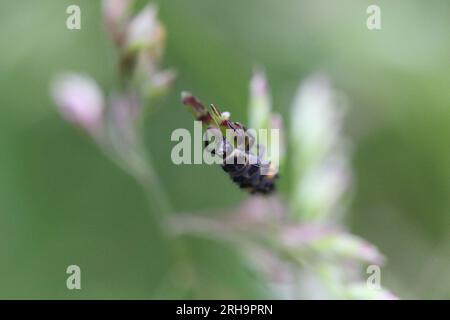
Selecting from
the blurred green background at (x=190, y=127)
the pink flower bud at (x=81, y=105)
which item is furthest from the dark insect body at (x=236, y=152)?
the blurred green background at (x=190, y=127)

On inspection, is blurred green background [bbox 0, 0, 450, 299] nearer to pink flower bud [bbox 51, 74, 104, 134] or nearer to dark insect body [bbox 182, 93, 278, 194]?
pink flower bud [bbox 51, 74, 104, 134]

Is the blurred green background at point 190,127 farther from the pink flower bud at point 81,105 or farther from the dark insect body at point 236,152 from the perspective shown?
the dark insect body at point 236,152

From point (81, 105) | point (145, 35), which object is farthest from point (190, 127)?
point (145, 35)

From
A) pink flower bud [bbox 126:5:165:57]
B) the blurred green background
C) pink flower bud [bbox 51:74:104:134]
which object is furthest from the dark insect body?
the blurred green background

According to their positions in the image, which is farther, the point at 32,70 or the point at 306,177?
the point at 32,70
